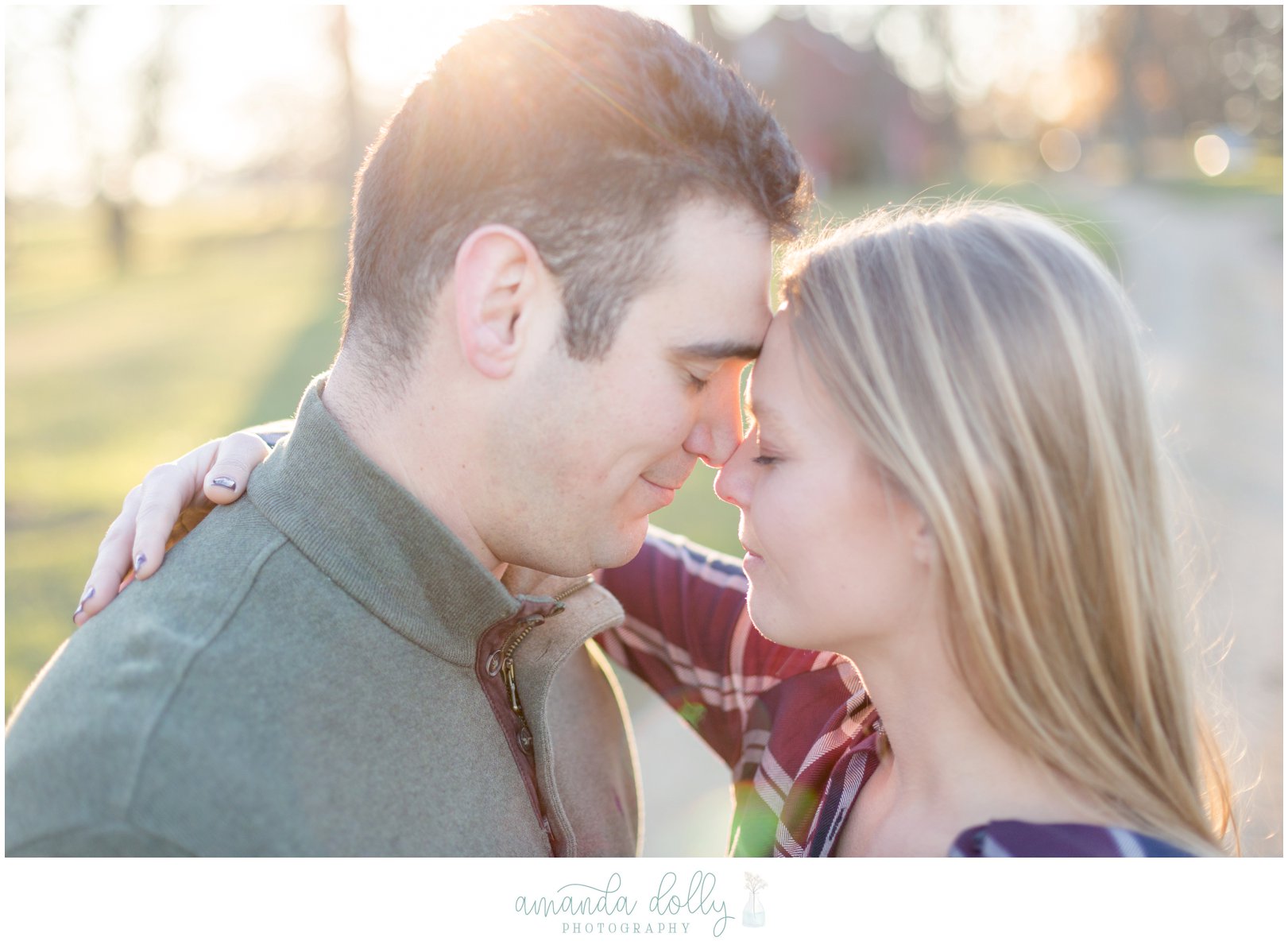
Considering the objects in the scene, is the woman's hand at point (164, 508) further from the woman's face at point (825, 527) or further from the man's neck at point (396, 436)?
the woman's face at point (825, 527)

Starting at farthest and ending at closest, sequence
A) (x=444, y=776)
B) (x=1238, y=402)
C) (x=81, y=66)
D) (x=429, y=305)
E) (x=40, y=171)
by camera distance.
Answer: (x=40, y=171) → (x=81, y=66) → (x=1238, y=402) → (x=429, y=305) → (x=444, y=776)

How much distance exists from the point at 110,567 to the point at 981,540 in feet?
5.04

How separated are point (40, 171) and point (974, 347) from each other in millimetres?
16923

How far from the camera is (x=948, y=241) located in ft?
6.30

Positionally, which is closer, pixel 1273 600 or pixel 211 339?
pixel 1273 600

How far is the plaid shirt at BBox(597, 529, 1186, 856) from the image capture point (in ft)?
5.83

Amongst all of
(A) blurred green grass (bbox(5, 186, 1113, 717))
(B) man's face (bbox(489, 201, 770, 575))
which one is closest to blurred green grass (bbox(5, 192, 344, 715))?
(A) blurred green grass (bbox(5, 186, 1113, 717))

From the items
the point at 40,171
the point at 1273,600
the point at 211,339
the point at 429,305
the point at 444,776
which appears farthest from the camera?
the point at 211,339

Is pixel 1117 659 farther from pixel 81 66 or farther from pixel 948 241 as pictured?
pixel 81 66

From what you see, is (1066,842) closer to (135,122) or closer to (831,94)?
(135,122)

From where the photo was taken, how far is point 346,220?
23.9m

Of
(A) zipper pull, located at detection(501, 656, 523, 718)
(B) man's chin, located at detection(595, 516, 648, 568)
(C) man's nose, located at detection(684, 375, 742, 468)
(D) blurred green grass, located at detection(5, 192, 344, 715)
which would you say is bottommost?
(D) blurred green grass, located at detection(5, 192, 344, 715)
